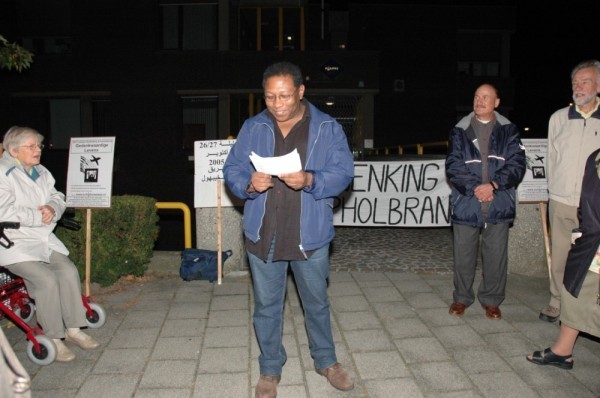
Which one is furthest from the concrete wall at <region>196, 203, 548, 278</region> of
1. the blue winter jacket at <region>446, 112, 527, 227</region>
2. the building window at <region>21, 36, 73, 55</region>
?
the building window at <region>21, 36, 73, 55</region>

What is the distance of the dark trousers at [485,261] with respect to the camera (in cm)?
476

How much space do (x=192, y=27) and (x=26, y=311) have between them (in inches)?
621

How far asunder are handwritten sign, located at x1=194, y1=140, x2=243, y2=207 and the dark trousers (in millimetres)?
2716

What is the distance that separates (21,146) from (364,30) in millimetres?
21484

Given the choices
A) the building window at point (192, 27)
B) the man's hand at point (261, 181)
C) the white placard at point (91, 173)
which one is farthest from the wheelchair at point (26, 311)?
the building window at point (192, 27)

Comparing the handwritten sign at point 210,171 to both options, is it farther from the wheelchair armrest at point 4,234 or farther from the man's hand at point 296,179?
the man's hand at point 296,179

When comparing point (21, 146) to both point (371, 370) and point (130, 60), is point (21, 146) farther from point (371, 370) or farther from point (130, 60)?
point (130, 60)

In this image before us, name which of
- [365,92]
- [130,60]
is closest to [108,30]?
[130,60]

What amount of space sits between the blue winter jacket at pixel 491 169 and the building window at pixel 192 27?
15515 mm

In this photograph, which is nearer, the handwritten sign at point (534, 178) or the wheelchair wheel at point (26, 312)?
the wheelchair wheel at point (26, 312)

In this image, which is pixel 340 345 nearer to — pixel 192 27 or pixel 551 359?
pixel 551 359

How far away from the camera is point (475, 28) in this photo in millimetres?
23703

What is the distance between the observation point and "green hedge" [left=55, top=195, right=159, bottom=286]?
5.64 metres

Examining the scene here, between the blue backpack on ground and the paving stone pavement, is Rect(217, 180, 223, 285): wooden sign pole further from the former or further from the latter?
the paving stone pavement
